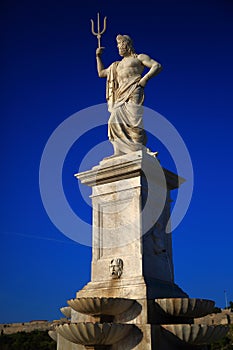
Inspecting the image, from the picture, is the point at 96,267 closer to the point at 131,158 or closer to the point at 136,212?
the point at 136,212

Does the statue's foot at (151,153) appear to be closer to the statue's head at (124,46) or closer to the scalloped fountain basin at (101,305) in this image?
the statue's head at (124,46)

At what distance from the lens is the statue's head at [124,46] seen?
9836mm

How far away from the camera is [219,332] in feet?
23.0

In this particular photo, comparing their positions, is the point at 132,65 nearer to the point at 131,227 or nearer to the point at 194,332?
the point at 131,227

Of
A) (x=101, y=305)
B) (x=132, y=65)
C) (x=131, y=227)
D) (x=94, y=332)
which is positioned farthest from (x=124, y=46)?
(x=94, y=332)

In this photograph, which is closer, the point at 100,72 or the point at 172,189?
the point at 172,189

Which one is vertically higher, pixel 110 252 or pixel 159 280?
pixel 110 252

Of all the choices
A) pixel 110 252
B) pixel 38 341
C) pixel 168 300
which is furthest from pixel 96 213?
pixel 38 341

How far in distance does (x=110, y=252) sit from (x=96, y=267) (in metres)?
0.40

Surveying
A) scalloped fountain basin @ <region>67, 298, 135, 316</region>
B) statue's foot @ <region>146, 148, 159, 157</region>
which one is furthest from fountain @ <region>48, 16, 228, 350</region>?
statue's foot @ <region>146, 148, 159, 157</region>

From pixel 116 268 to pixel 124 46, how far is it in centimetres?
502

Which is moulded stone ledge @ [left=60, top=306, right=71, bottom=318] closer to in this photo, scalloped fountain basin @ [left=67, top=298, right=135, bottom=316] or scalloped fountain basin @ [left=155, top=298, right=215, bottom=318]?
scalloped fountain basin @ [left=67, top=298, right=135, bottom=316]

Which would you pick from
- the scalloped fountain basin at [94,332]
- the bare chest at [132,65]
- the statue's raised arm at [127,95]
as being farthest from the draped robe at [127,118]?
the scalloped fountain basin at [94,332]

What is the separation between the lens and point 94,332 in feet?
21.1
